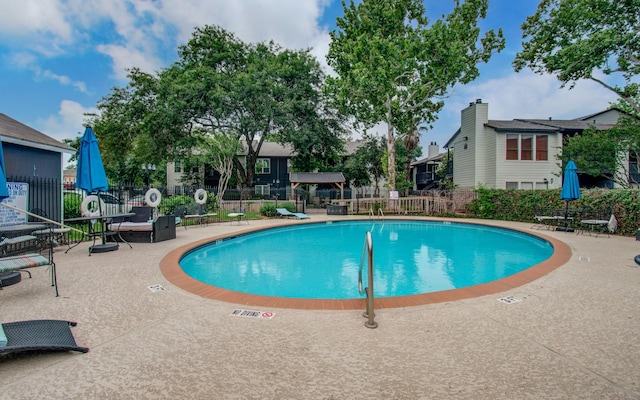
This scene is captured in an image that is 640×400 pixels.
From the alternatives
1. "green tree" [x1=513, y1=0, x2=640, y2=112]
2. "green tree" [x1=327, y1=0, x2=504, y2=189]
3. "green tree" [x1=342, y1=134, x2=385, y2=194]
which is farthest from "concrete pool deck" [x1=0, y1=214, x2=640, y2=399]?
"green tree" [x1=342, y1=134, x2=385, y2=194]

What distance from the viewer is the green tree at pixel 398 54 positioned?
19.4 m

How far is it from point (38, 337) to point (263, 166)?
33.1m

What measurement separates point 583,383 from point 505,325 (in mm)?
1031

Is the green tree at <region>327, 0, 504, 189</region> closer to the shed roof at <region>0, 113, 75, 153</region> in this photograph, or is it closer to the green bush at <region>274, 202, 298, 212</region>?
the green bush at <region>274, 202, 298, 212</region>

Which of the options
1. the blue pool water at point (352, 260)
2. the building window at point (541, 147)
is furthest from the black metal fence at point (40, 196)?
the building window at point (541, 147)

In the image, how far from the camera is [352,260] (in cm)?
828

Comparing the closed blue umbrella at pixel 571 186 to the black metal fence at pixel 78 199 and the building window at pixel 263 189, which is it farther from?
the building window at pixel 263 189

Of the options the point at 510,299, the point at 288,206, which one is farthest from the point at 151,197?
the point at 288,206

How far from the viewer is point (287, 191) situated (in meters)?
26.9

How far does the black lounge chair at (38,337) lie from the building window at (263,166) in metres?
32.7

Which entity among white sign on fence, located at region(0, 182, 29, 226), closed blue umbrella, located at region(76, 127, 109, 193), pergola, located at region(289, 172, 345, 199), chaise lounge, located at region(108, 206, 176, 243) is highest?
pergola, located at region(289, 172, 345, 199)

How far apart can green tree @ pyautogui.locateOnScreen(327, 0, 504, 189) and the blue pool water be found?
33.7ft

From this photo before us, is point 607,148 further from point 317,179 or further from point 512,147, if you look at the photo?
point 317,179

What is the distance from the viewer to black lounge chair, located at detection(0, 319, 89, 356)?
2.43 metres
